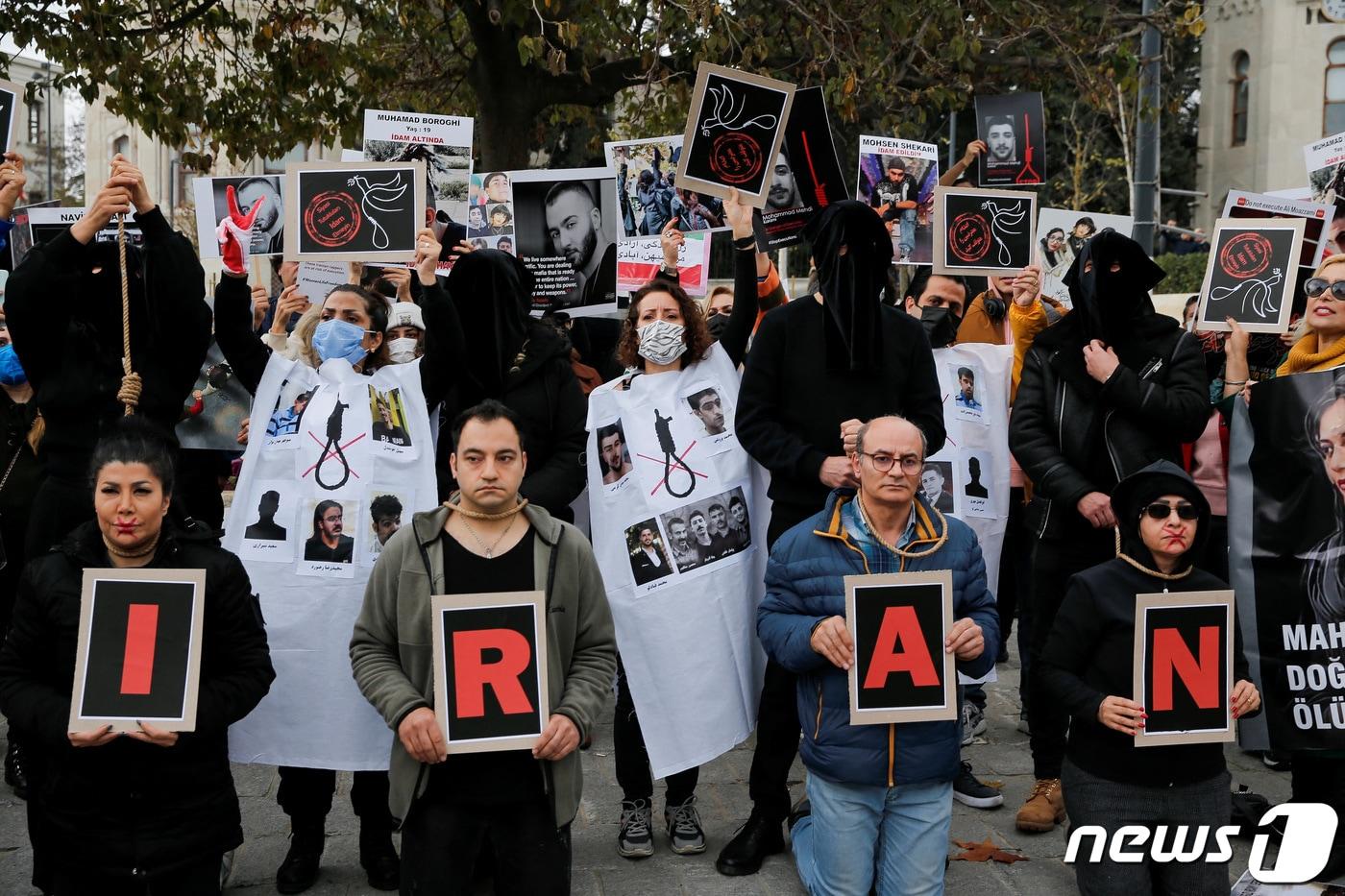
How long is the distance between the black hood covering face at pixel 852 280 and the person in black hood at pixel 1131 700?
3.25 feet

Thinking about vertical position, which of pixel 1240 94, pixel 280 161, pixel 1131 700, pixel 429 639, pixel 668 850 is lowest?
pixel 668 850

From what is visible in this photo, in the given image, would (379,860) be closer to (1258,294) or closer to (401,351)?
(401,351)

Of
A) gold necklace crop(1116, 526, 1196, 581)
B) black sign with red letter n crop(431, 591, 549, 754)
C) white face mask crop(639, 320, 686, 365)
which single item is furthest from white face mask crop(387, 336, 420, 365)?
gold necklace crop(1116, 526, 1196, 581)

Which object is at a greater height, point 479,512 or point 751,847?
point 479,512

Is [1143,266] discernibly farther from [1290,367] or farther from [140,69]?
[140,69]

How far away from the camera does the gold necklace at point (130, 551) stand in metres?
4.07

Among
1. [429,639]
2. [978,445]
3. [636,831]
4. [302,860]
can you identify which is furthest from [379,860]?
[978,445]

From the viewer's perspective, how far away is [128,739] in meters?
3.96

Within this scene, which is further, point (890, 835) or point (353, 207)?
point (353, 207)

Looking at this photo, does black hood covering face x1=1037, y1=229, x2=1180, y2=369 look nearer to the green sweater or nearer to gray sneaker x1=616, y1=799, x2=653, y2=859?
the green sweater

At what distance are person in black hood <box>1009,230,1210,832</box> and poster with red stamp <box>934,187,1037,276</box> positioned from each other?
1.16 metres

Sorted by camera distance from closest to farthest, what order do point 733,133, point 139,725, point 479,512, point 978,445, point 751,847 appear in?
point 139,725
point 479,512
point 751,847
point 733,133
point 978,445

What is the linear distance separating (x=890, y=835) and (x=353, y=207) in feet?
10.1

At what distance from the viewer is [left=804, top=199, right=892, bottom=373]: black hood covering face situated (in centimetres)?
493
